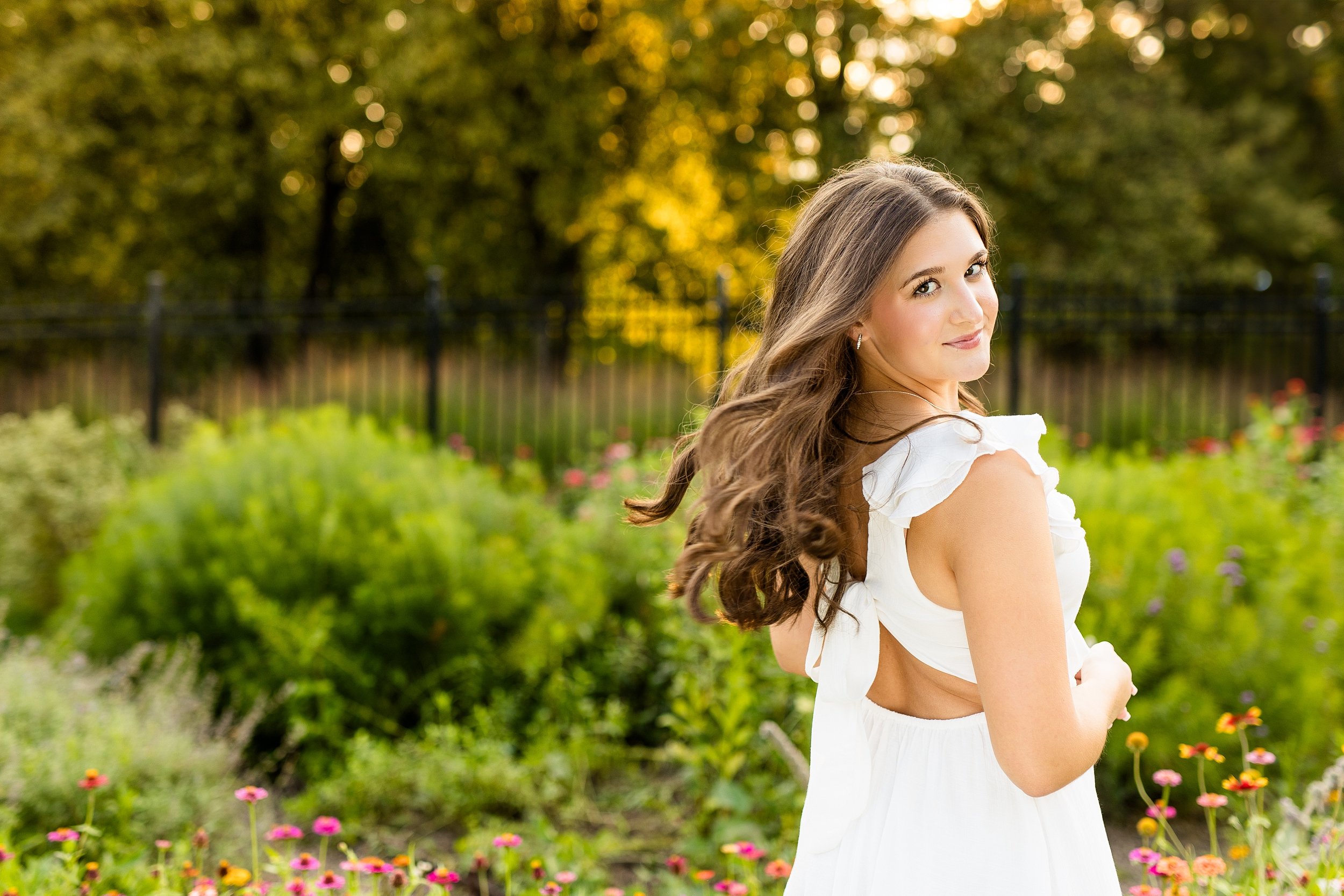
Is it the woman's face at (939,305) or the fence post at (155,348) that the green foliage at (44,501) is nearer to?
the fence post at (155,348)

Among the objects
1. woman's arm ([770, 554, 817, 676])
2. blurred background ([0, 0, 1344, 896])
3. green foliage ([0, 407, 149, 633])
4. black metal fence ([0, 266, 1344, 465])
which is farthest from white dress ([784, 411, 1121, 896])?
black metal fence ([0, 266, 1344, 465])

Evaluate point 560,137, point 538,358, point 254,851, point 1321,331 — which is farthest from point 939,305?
point 560,137

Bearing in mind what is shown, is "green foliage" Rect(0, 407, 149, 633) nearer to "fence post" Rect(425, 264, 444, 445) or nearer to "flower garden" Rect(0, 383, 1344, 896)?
"flower garden" Rect(0, 383, 1344, 896)

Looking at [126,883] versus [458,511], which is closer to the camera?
[126,883]

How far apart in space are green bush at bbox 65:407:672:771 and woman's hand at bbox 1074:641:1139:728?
9.23ft

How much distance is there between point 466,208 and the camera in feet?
63.4

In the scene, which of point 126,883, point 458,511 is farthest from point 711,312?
point 126,883

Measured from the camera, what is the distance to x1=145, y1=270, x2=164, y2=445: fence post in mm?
8031

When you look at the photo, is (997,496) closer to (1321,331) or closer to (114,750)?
(114,750)

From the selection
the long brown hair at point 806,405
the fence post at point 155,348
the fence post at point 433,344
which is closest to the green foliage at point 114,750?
the long brown hair at point 806,405

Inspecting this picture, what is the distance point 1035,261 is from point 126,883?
1836 cm

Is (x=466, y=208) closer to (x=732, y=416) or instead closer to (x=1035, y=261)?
(x=1035, y=261)

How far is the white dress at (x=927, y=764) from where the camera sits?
1.38m

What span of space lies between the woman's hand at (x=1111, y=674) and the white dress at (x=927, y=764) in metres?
0.03
